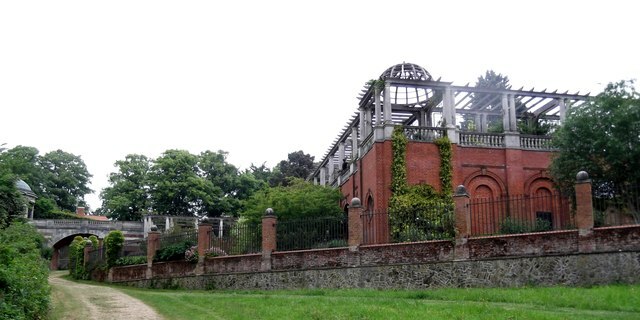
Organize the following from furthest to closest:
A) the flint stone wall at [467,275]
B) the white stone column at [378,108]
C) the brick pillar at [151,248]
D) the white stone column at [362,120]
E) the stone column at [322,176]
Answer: the stone column at [322,176]
the white stone column at [362,120]
the brick pillar at [151,248]
the white stone column at [378,108]
the flint stone wall at [467,275]

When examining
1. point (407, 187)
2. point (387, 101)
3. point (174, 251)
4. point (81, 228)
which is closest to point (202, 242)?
point (174, 251)

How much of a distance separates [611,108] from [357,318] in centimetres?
1460

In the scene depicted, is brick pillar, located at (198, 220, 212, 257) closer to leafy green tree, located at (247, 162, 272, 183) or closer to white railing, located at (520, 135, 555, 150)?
white railing, located at (520, 135, 555, 150)

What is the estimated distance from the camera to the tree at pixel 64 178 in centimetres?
6744

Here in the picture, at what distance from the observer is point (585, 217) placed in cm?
1709

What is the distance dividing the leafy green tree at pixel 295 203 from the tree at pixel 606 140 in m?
10.5

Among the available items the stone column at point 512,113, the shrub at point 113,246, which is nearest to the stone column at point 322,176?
the shrub at point 113,246

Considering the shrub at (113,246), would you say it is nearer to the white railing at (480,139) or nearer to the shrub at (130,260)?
the shrub at (130,260)

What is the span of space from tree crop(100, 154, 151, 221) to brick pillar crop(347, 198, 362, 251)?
41.1 m

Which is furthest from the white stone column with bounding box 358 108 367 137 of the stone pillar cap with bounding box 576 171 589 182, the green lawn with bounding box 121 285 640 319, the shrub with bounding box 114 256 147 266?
the stone pillar cap with bounding box 576 171 589 182

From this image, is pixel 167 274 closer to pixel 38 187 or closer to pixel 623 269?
pixel 623 269

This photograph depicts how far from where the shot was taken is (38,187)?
6475cm

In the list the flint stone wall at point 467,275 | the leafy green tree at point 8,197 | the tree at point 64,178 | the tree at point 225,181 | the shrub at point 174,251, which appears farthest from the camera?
the tree at point 64,178

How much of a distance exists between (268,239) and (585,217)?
36.2ft
